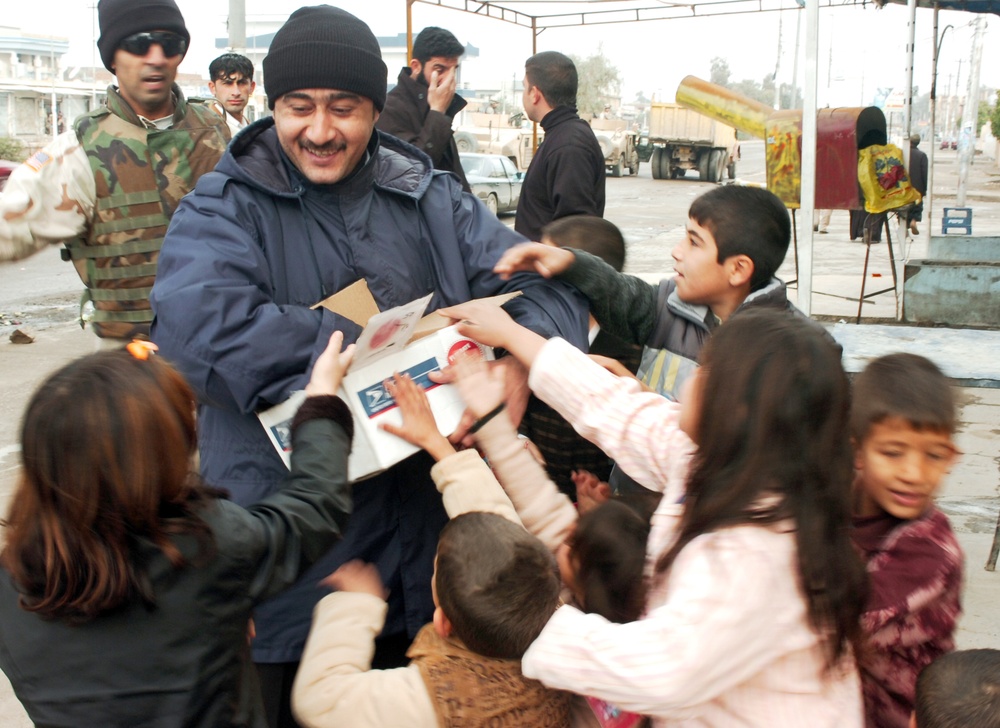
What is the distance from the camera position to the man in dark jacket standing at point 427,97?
5.61m

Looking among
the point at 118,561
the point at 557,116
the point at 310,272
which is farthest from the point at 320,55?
the point at 557,116

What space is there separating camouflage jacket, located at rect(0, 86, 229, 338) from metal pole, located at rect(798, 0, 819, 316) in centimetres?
410

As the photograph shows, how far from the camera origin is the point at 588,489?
109 inches

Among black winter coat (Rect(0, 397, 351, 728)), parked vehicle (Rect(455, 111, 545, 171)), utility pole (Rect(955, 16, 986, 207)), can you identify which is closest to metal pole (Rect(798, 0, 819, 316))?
black winter coat (Rect(0, 397, 351, 728))

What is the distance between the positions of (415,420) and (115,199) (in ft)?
6.66

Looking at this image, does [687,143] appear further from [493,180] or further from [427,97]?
[427,97]

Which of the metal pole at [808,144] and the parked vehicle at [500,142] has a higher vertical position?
the parked vehicle at [500,142]

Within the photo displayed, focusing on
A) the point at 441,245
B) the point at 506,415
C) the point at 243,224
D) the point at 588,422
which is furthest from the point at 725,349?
the point at 243,224

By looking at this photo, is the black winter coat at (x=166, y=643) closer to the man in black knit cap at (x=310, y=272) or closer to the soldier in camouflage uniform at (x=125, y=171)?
the man in black knit cap at (x=310, y=272)

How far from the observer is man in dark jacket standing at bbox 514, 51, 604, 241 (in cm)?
550

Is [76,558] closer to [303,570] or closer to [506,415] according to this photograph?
[303,570]

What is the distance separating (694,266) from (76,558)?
5.86 ft

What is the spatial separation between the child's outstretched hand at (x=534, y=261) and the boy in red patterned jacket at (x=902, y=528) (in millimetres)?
745

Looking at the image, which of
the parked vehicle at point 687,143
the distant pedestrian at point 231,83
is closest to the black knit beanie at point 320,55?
the distant pedestrian at point 231,83
